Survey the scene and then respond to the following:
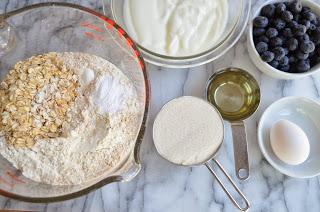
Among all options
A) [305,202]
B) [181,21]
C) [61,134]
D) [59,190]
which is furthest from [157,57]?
[305,202]

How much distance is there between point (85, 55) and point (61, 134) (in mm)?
240

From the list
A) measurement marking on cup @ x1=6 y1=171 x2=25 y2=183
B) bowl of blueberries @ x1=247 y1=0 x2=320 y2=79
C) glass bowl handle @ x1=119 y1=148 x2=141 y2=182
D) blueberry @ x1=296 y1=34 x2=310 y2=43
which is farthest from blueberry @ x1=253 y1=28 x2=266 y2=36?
measurement marking on cup @ x1=6 y1=171 x2=25 y2=183

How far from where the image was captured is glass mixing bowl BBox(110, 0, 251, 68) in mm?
1167

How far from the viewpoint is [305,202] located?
123cm

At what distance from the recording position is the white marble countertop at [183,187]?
1.20 m

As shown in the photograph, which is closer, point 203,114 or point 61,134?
point 61,134

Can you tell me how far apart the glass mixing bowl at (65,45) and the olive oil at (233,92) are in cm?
27

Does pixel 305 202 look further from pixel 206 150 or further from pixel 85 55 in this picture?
pixel 85 55

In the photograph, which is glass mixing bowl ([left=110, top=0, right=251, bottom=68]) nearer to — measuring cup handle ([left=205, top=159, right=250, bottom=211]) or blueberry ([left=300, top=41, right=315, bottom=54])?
blueberry ([left=300, top=41, right=315, bottom=54])

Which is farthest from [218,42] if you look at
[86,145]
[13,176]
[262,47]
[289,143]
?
[13,176]

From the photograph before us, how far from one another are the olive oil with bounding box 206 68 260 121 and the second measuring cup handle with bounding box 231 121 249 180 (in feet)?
0.17

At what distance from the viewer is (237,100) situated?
4.22 feet

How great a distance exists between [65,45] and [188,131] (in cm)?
44

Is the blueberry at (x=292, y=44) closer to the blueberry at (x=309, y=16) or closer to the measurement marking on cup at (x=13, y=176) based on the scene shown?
the blueberry at (x=309, y=16)
